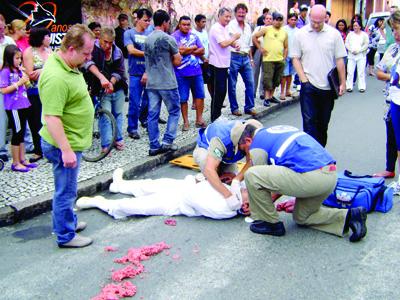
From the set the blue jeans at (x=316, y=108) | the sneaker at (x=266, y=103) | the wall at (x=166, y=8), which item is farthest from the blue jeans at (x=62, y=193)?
the wall at (x=166, y=8)

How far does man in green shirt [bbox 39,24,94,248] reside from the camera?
3766 millimetres

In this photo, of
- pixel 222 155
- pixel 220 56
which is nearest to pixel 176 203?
pixel 222 155

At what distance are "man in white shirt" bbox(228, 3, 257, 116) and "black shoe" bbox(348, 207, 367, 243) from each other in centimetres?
525

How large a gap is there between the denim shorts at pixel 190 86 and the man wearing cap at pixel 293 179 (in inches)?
148

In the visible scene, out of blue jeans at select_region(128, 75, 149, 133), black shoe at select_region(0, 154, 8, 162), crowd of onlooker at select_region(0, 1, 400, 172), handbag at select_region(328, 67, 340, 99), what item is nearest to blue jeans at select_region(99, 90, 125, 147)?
crowd of onlooker at select_region(0, 1, 400, 172)

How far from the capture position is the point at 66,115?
392 cm

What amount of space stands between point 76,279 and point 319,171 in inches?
84.7

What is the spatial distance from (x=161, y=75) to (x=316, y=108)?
2148 mm

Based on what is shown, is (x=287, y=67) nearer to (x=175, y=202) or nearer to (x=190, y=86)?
(x=190, y=86)

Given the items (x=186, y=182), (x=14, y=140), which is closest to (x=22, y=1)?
(x=14, y=140)

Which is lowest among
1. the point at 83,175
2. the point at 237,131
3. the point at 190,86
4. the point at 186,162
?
the point at 186,162

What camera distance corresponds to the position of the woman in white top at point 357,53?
41.5 feet

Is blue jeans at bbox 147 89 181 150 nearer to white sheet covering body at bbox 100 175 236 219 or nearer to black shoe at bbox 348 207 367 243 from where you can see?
white sheet covering body at bbox 100 175 236 219

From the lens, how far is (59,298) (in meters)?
3.52
